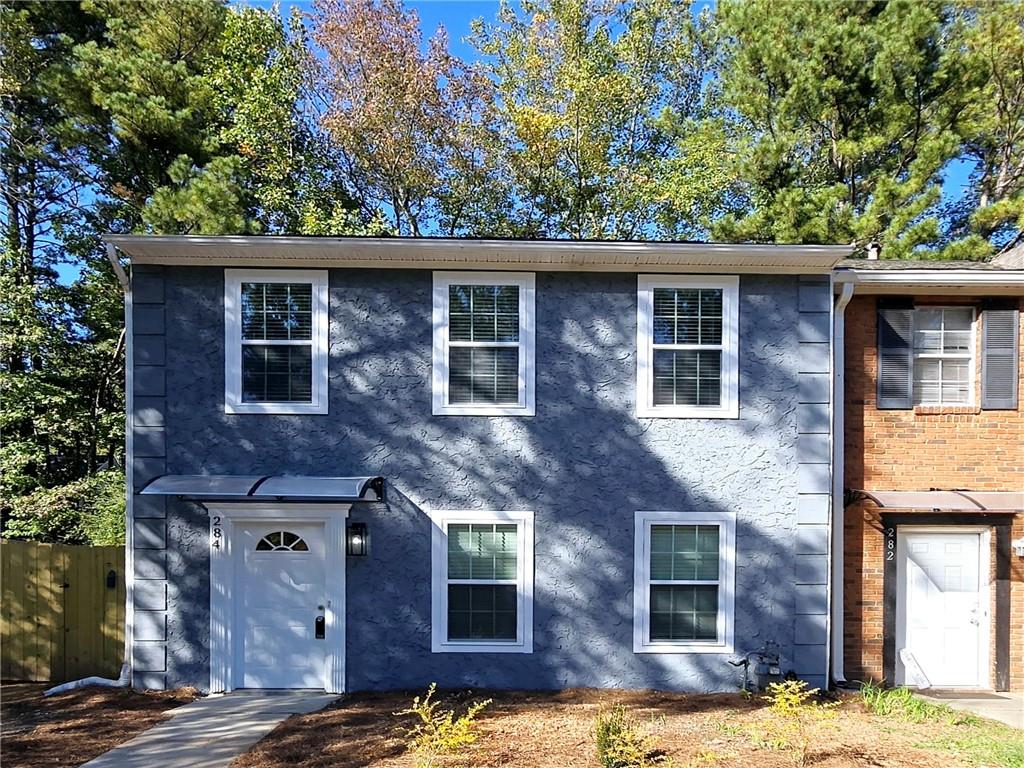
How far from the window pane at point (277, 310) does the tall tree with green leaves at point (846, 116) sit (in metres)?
10.6

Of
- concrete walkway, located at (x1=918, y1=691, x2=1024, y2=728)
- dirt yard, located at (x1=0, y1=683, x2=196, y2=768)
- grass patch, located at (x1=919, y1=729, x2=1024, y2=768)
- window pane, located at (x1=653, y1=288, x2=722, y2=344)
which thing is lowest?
concrete walkway, located at (x1=918, y1=691, x2=1024, y2=728)

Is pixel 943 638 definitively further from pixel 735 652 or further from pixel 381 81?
pixel 381 81

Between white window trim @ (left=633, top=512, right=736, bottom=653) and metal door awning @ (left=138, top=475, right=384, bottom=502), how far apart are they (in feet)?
10.4

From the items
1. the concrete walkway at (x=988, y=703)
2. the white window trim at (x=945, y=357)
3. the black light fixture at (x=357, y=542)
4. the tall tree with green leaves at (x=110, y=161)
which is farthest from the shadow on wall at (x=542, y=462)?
the tall tree with green leaves at (x=110, y=161)

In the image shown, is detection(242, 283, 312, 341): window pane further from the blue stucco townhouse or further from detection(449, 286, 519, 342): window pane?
detection(449, 286, 519, 342): window pane

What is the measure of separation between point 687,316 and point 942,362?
11.2 feet

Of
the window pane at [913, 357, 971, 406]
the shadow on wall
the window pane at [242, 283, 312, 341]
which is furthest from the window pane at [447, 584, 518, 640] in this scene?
the window pane at [913, 357, 971, 406]

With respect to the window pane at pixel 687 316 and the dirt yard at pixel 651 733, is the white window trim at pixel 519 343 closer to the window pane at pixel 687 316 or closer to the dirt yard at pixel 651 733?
the window pane at pixel 687 316

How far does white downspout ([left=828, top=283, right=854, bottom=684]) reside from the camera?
290 inches

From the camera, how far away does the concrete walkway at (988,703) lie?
6766 millimetres

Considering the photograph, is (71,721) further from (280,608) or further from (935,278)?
(935,278)

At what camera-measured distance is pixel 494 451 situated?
7.24 metres

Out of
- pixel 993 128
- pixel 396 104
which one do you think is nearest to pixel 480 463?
pixel 396 104

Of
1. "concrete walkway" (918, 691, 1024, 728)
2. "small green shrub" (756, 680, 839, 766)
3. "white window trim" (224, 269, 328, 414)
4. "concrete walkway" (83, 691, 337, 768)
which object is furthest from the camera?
"white window trim" (224, 269, 328, 414)
